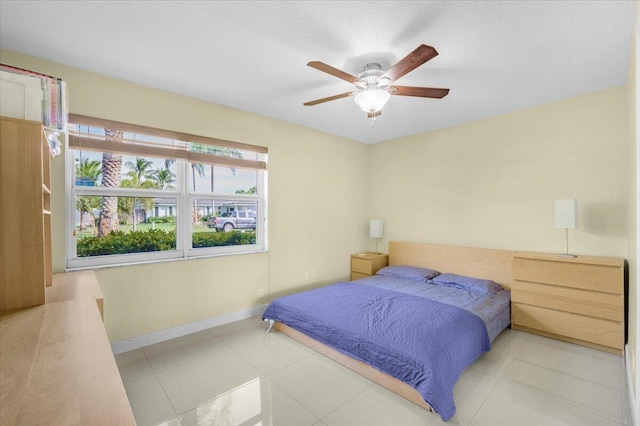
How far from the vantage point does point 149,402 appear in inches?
76.1

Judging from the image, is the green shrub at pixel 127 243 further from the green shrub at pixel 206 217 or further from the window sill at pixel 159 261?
the green shrub at pixel 206 217

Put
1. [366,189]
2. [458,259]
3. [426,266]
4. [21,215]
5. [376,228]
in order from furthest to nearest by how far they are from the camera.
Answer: [366,189] → [376,228] → [426,266] → [458,259] → [21,215]

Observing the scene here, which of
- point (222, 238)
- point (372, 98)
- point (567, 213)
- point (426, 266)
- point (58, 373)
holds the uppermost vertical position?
point (372, 98)

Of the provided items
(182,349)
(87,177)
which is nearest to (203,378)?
(182,349)

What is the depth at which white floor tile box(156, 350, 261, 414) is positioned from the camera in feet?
6.51

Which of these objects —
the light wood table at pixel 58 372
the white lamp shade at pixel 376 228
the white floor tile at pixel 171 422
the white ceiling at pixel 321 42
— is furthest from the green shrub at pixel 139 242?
the white lamp shade at pixel 376 228

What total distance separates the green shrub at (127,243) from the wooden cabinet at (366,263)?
8.82 feet

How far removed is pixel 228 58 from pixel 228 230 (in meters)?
1.93

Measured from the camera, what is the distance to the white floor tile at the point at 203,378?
1.99 meters

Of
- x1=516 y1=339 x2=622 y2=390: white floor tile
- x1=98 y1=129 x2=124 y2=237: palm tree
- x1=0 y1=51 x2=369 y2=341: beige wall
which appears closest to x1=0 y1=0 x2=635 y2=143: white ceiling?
x1=0 y1=51 x2=369 y2=341: beige wall

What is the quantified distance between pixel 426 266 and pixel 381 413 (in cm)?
263

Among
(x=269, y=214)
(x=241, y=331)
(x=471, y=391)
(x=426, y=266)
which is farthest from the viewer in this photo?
(x=426, y=266)

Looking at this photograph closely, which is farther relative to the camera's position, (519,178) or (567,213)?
(519,178)

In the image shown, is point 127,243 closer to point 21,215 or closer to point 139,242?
point 139,242
